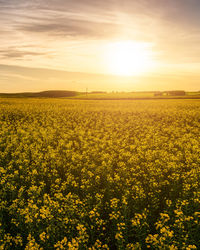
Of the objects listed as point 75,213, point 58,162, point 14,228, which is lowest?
point 14,228

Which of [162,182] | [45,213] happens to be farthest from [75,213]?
Answer: [162,182]

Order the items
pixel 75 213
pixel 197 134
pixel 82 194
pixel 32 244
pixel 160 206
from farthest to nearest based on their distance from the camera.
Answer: pixel 197 134, pixel 82 194, pixel 160 206, pixel 75 213, pixel 32 244

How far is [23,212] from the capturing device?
5477mm

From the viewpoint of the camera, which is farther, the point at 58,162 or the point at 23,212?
the point at 58,162

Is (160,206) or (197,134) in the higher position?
(197,134)

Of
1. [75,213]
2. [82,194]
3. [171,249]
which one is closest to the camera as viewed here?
[171,249]

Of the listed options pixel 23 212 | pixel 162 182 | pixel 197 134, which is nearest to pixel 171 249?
pixel 162 182

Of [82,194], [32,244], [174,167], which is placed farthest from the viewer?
[174,167]

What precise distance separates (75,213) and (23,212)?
1419mm

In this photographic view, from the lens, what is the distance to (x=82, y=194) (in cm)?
734

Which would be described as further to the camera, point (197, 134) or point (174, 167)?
point (197, 134)

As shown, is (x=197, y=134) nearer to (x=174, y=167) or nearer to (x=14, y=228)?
(x=174, y=167)

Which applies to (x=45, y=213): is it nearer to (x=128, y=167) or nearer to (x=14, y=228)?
(x=14, y=228)

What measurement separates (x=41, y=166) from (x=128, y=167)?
3.80 m
